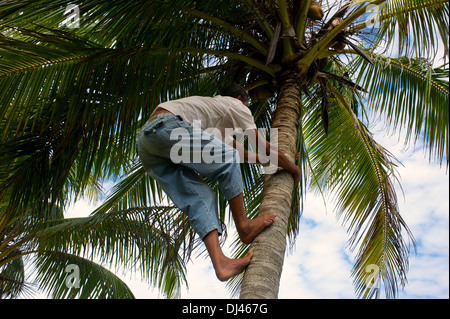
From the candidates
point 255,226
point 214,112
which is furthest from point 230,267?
point 214,112

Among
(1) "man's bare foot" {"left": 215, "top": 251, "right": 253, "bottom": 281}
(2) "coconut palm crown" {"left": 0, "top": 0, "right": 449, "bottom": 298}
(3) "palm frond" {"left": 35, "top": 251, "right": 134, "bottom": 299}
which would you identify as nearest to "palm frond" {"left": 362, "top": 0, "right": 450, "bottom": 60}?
(2) "coconut palm crown" {"left": 0, "top": 0, "right": 449, "bottom": 298}

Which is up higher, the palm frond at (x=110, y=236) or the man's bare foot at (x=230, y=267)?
the palm frond at (x=110, y=236)

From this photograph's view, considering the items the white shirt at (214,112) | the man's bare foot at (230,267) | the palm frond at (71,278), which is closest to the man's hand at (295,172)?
the white shirt at (214,112)

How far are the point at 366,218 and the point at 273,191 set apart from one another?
2.98 meters

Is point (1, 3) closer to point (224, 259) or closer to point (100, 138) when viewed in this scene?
point (100, 138)

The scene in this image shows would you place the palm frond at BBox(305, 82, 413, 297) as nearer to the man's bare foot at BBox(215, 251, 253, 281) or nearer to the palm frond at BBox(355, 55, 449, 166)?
the palm frond at BBox(355, 55, 449, 166)

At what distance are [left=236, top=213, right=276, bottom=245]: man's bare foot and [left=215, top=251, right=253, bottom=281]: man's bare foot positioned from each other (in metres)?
0.17

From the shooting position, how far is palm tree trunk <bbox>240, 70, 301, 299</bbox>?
253 cm

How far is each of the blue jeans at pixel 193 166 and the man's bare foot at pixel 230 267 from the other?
20cm

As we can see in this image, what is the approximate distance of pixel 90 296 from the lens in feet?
26.6

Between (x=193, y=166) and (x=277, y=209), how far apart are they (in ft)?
1.88

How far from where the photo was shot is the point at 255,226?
2896 mm

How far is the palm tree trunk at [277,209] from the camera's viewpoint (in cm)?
253

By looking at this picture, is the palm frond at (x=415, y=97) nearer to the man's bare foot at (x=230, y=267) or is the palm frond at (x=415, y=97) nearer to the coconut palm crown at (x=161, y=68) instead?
the coconut palm crown at (x=161, y=68)
